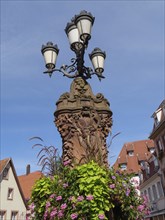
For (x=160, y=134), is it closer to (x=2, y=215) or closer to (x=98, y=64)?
(x=2, y=215)

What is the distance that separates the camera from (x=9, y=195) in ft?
84.3

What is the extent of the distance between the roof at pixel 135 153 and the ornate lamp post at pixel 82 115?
106 feet

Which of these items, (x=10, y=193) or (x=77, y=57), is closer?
(x=77, y=57)

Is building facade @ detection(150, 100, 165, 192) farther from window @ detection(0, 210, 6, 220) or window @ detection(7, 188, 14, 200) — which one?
window @ detection(0, 210, 6, 220)

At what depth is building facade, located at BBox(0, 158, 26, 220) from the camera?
24.4m

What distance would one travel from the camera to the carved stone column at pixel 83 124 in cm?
482

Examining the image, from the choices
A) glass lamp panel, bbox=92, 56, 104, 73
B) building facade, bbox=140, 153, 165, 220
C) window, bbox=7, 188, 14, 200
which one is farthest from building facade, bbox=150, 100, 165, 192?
glass lamp panel, bbox=92, 56, 104, 73

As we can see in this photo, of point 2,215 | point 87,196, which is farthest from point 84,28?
point 2,215

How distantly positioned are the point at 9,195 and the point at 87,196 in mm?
24732

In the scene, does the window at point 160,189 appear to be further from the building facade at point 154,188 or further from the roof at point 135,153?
the roof at point 135,153

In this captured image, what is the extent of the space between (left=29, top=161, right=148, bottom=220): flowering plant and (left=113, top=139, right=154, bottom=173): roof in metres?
33.5

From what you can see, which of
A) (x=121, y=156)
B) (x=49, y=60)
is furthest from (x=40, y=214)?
(x=121, y=156)

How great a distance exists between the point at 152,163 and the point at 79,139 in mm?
26192

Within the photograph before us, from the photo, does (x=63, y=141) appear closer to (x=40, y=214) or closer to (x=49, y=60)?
(x=40, y=214)
